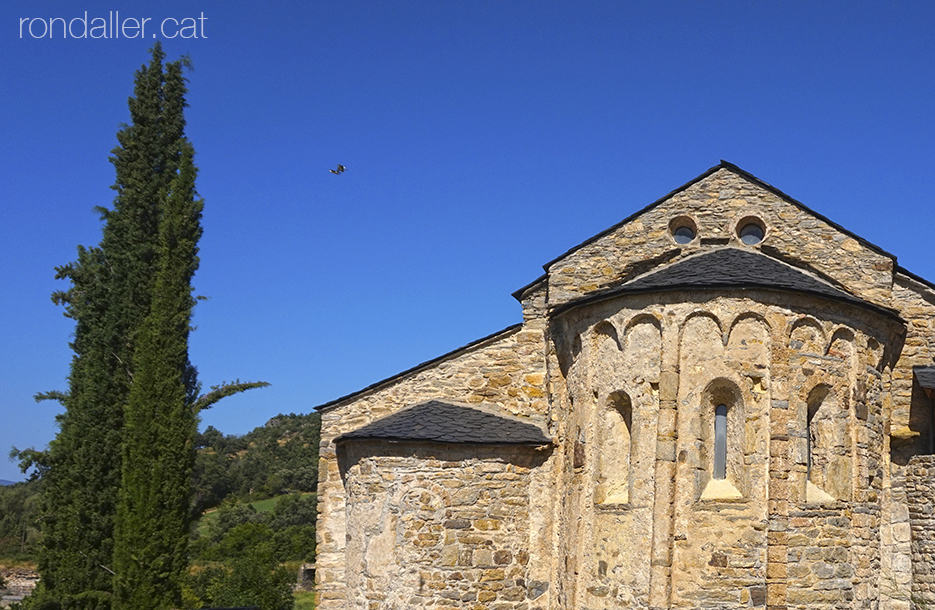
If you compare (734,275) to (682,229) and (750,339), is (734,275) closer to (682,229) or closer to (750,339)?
(750,339)

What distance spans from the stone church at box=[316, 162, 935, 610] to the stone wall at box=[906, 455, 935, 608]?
1.0 inches

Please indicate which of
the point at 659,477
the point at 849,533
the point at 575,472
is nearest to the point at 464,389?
the point at 575,472

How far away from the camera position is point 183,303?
1562 cm

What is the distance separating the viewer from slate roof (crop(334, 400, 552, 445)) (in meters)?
11.8

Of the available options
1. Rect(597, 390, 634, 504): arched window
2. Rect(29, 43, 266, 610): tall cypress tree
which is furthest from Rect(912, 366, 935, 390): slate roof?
Rect(29, 43, 266, 610): tall cypress tree

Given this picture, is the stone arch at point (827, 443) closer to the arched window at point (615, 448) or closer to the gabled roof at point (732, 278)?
the gabled roof at point (732, 278)

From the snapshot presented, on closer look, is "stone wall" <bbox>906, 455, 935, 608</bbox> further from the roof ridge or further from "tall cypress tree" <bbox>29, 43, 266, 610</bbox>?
"tall cypress tree" <bbox>29, 43, 266, 610</bbox>

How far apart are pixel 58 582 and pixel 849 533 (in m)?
12.5

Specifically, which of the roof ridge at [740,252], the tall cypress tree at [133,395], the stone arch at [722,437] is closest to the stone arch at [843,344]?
the roof ridge at [740,252]

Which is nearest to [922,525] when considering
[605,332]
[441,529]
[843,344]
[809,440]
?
[809,440]

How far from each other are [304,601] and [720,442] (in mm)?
19491

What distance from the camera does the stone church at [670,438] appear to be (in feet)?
32.1

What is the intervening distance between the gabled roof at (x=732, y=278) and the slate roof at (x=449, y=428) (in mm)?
2058

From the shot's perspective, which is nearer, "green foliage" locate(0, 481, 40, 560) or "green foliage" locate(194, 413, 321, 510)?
"green foliage" locate(0, 481, 40, 560)
